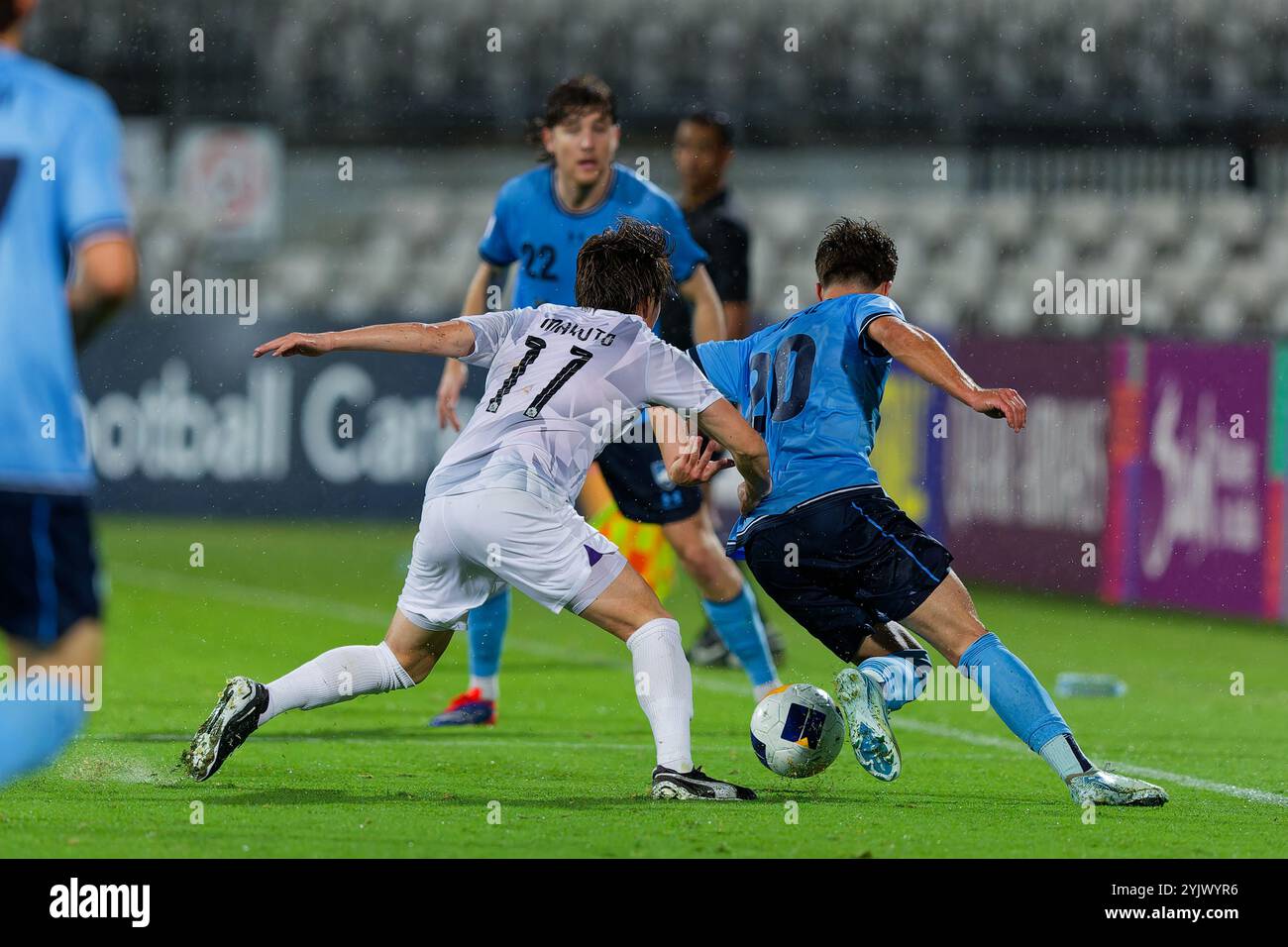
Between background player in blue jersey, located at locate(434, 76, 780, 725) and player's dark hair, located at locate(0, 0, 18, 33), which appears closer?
player's dark hair, located at locate(0, 0, 18, 33)

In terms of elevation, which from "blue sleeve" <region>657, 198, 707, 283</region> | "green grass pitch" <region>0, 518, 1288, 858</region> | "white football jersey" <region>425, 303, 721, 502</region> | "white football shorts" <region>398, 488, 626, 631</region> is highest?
"blue sleeve" <region>657, 198, 707, 283</region>

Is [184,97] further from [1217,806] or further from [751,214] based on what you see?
[1217,806]

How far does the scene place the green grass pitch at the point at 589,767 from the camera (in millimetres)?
5098

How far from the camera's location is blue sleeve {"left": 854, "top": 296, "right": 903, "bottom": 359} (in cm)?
580

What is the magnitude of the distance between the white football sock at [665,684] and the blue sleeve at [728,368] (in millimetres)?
835

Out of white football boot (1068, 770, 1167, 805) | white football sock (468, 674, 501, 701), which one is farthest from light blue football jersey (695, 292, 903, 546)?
white football sock (468, 674, 501, 701)

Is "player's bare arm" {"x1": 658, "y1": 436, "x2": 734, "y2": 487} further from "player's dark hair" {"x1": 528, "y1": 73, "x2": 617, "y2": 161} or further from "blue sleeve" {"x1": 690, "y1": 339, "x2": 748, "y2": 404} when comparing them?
"player's dark hair" {"x1": 528, "y1": 73, "x2": 617, "y2": 161}

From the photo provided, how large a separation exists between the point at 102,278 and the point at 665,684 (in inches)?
94.6

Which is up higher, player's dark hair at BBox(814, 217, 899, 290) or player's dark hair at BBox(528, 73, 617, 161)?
player's dark hair at BBox(528, 73, 617, 161)

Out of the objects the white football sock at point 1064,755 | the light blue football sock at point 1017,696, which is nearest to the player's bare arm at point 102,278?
the light blue football sock at point 1017,696

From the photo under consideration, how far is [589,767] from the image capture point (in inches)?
260

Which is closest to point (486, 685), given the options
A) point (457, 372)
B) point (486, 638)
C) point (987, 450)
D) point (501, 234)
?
point (486, 638)

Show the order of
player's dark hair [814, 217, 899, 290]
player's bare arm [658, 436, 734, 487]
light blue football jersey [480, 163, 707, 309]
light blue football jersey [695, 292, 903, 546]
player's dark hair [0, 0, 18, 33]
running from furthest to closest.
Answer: light blue football jersey [480, 163, 707, 309] < player's dark hair [814, 217, 899, 290] < light blue football jersey [695, 292, 903, 546] < player's bare arm [658, 436, 734, 487] < player's dark hair [0, 0, 18, 33]

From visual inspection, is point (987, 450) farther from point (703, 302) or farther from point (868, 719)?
point (868, 719)
